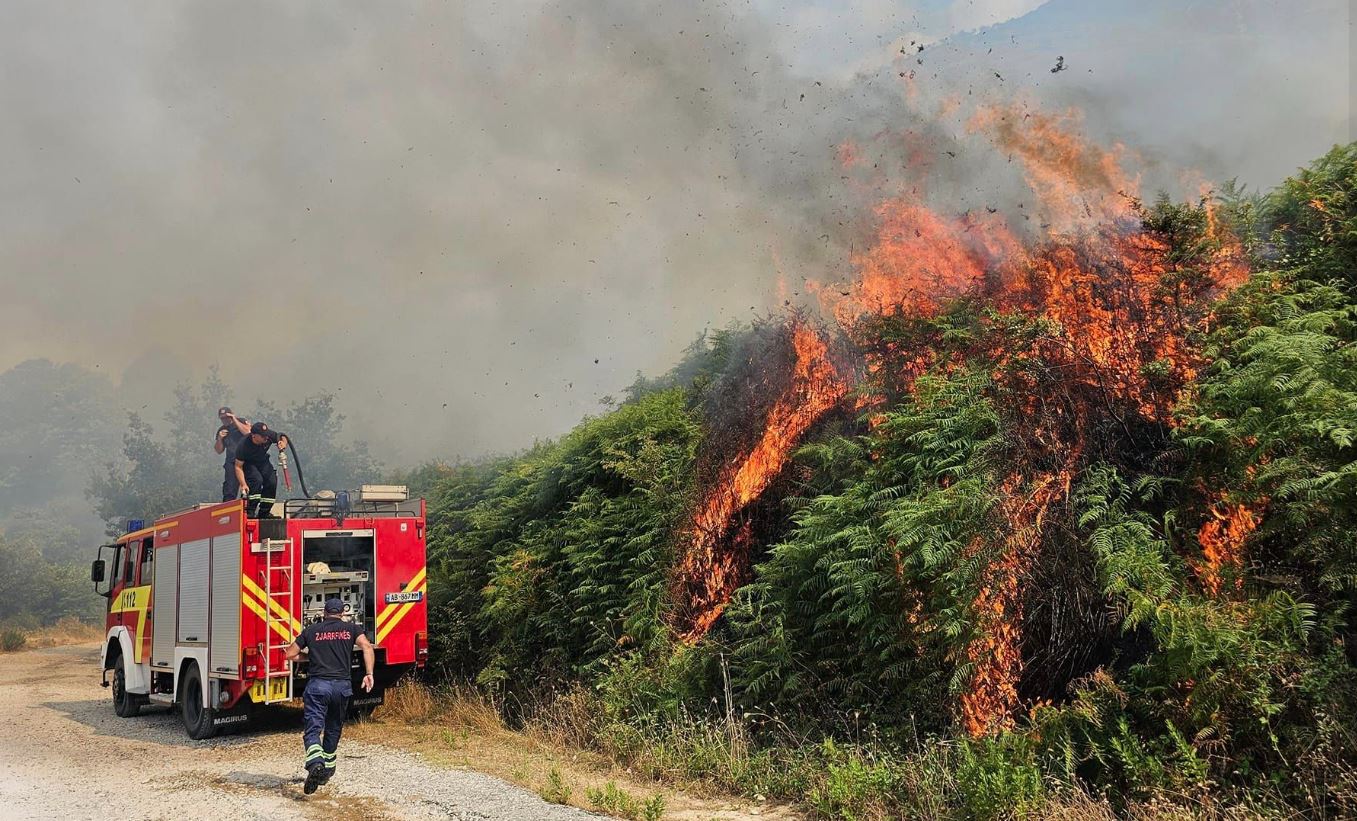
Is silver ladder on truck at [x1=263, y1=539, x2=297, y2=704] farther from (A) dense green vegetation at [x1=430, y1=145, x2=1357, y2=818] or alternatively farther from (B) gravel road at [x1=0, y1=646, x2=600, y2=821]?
(A) dense green vegetation at [x1=430, y1=145, x2=1357, y2=818]

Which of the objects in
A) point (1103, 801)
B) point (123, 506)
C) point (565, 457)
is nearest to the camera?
point (1103, 801)

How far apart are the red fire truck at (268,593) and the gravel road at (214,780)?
0.67 m

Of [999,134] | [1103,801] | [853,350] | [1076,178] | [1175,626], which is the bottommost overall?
[1103,801]

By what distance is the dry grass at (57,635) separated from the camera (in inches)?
1321

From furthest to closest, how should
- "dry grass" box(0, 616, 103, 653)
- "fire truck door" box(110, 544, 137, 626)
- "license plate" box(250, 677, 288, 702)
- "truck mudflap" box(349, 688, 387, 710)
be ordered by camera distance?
"dry grass" box(0, 616, 103, 653), "fire truck door" box(110, 544, 137, 626), "truck mudflap" box(349, 688, 387, 710), "license plate" box(250, 677, 288, 702)

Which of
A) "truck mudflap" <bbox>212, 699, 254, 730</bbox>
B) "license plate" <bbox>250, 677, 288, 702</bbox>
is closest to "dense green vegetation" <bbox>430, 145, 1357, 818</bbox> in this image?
"license plate" <bbox>250, 677, 288, 702</bbox>

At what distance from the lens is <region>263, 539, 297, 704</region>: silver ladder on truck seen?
12.2m

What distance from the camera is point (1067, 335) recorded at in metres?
9.54

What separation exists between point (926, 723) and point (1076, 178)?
730 centimetres

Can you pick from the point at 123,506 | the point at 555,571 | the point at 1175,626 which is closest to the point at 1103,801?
the point at 1175,626

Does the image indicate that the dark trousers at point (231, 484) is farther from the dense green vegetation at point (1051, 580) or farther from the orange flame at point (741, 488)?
the orange flame at point (741, 488)

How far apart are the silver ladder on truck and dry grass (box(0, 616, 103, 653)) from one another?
2721 cm

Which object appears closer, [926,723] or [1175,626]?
[1175,626]

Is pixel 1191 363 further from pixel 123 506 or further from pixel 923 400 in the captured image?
pixel 123 506
